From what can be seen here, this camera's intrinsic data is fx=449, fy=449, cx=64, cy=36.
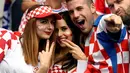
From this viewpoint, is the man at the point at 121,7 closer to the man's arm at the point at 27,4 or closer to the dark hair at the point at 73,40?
the dark hair at the point at 73,40

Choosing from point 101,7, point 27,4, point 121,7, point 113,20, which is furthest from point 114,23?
point 27,4

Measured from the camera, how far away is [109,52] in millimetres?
2732

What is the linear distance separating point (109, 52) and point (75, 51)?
1.43 ft

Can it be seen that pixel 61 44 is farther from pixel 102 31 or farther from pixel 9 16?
pixel 9 16

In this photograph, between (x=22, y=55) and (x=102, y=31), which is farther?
(x=22, y=55)

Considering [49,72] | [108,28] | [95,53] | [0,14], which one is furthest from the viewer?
[0,14]

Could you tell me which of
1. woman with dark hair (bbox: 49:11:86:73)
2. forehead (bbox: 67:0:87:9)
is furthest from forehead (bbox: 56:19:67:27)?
forehead (bbox: 67:0:87:9)

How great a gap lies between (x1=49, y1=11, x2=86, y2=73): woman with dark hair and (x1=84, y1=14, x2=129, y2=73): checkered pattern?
0.97 feet

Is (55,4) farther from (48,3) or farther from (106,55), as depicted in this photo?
(106,55)

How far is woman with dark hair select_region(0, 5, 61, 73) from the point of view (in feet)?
10.2

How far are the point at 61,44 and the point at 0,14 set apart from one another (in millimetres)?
A: 778

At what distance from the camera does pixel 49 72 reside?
10.3ft

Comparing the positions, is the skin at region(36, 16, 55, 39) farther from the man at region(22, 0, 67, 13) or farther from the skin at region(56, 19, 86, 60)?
the man at region(22, 0, 67, 13)

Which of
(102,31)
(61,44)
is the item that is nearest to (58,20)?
(61,44)
